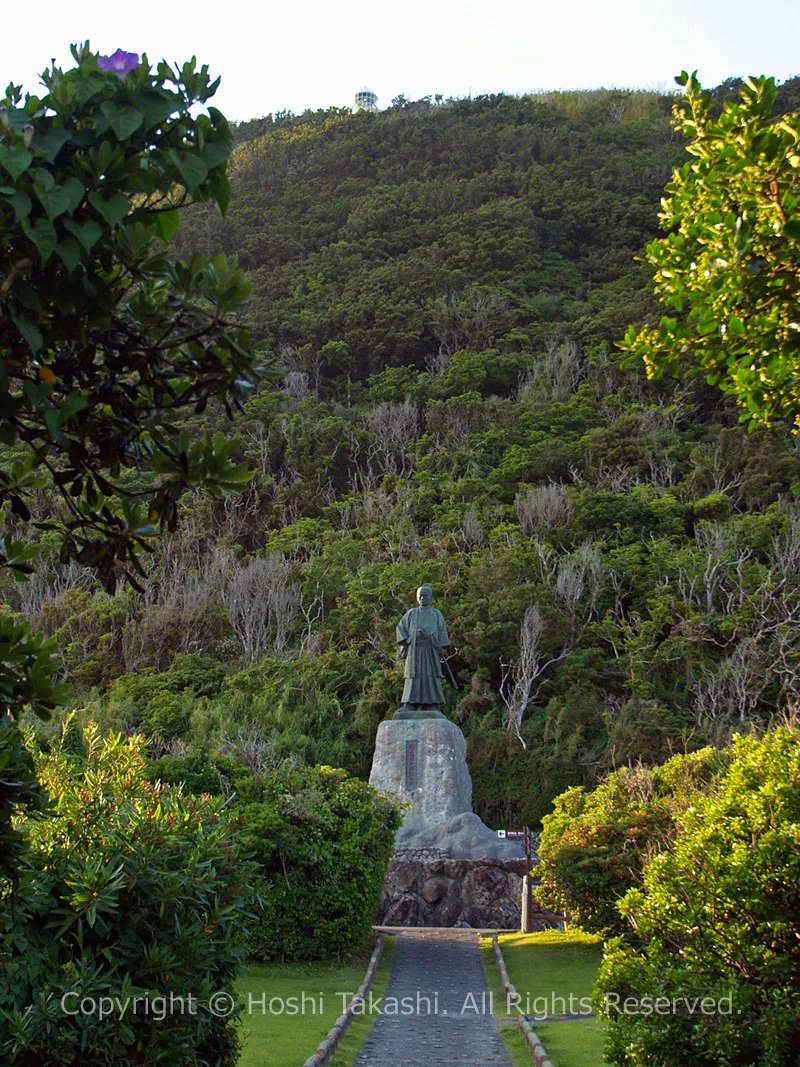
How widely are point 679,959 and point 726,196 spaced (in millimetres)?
3634

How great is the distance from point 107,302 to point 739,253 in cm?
241

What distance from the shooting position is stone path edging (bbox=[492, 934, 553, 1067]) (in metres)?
6.76

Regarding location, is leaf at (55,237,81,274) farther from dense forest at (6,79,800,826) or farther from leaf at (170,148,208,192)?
dense forest at (6,79,800,826)

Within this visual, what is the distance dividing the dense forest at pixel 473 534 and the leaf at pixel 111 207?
10664 millimetres

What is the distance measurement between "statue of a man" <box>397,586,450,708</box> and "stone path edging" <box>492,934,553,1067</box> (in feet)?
24.9

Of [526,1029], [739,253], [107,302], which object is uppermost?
[739,253]

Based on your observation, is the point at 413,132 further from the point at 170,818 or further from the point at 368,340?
the point at 170,818

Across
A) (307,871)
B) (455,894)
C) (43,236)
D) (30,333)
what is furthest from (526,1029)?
(455,894)

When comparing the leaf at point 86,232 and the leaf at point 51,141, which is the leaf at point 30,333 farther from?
the leaf at point 51,141

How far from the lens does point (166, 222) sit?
2.42 meters

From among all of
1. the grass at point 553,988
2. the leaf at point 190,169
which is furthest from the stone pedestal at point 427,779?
the leaf at point 190,169

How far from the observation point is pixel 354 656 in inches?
1061

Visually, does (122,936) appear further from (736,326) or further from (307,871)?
(307,871)

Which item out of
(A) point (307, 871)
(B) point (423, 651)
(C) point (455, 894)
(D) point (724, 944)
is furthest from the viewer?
(B) point (423, 651)
